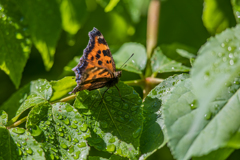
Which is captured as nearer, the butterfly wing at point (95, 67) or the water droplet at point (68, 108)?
the water droplet at point (68, 108)

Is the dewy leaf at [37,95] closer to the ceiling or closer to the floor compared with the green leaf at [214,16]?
closer to the floor

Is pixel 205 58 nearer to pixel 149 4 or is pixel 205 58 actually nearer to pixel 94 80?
pixel 94 80

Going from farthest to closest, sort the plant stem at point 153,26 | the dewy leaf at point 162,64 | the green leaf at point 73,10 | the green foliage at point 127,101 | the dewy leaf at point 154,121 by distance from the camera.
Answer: the plant stem at point 153,26 < the green leaf at point 73,10 < the dewy leaf at point 162,64 < the dewy leaf at point 154,121 < the green foliage at point 127,101

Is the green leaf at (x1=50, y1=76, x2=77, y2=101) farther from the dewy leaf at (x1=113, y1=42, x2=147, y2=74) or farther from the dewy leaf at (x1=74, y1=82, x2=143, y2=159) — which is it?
Result: the dewy leaf at (x1=113, y1=42, x2=147, y2=74)

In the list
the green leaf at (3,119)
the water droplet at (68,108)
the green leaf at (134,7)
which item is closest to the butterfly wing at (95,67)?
the water droplet at (68,108)

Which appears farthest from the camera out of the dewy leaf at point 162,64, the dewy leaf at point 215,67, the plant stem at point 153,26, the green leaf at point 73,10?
the plant stem at point 153,26

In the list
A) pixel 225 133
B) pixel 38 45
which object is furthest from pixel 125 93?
pixel 38 45

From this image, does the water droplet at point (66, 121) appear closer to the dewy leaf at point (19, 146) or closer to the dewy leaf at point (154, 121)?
the dewy leaf at point (19, 146)

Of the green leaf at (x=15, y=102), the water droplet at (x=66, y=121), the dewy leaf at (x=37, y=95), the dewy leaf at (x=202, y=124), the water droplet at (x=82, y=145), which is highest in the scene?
the dewy leaf at (x=202, y=124)
